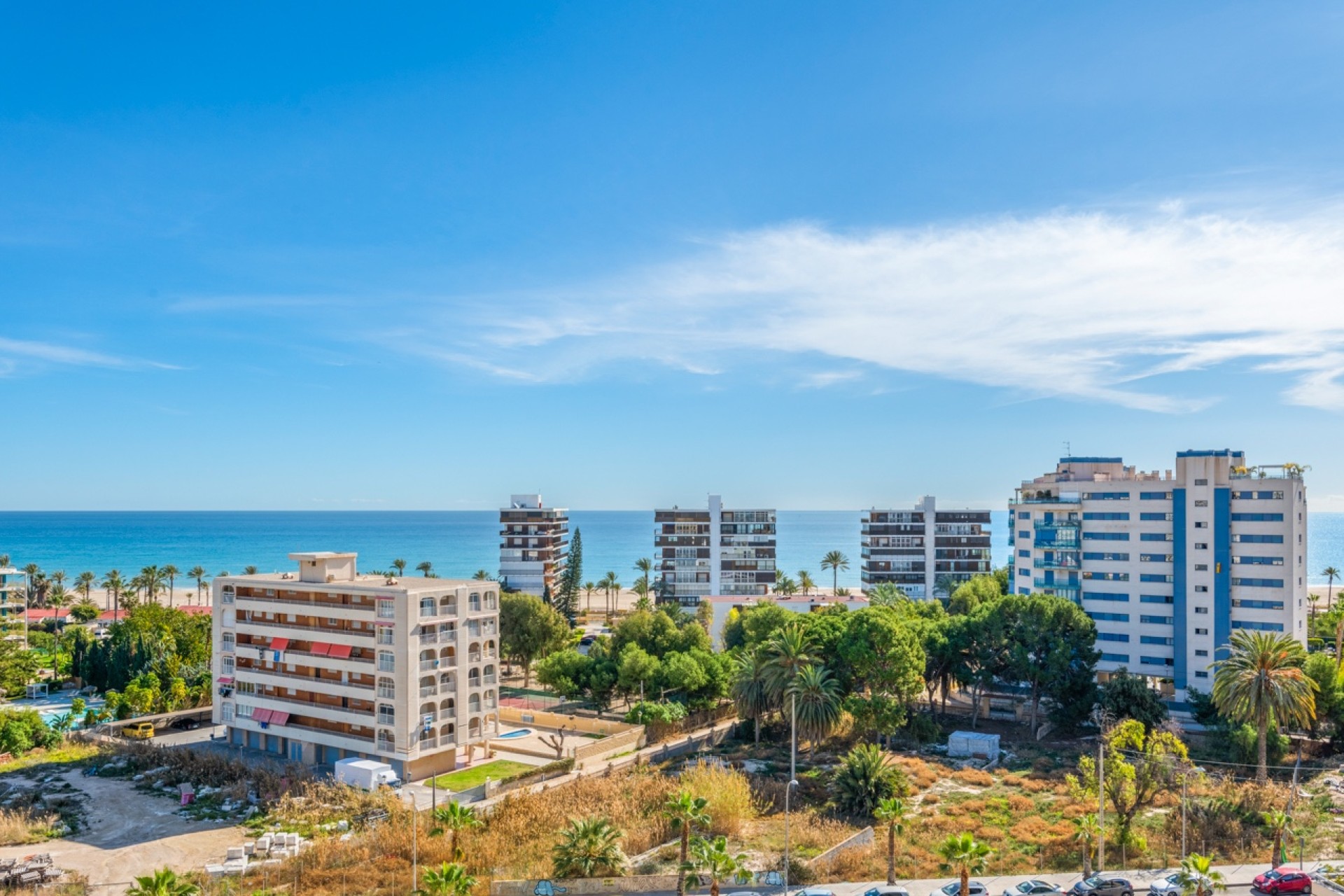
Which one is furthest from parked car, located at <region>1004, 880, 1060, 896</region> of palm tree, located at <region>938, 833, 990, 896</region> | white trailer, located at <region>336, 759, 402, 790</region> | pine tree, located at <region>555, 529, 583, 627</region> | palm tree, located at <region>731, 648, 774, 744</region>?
pine tree, located at <region>555, 529, 583, 627</region>

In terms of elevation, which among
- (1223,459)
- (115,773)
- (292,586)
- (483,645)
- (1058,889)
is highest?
(1223,459)

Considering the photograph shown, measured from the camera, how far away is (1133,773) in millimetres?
38750

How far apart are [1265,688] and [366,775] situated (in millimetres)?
49822

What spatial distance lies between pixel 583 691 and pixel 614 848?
115 feet

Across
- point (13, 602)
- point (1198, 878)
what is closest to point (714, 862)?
point (1198, 878)

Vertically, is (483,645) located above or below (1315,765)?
above

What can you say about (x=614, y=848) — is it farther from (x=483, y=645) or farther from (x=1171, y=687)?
(x=1171, y=687)

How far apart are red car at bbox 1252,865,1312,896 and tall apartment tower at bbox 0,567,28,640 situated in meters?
109

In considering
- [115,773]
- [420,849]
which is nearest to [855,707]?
[420,849]

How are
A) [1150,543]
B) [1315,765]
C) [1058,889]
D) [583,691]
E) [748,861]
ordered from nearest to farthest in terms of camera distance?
[1058,889], [748,861], [1315,765], [583,691], [1150,543]

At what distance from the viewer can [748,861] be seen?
1449 inches

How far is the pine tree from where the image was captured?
11181cm

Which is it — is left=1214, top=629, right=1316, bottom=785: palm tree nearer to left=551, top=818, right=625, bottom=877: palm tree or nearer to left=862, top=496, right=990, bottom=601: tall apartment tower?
left=551, top=818, right=625, bottom=877: palm tree

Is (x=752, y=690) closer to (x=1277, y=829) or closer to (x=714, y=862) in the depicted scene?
(x=714, y=862)
